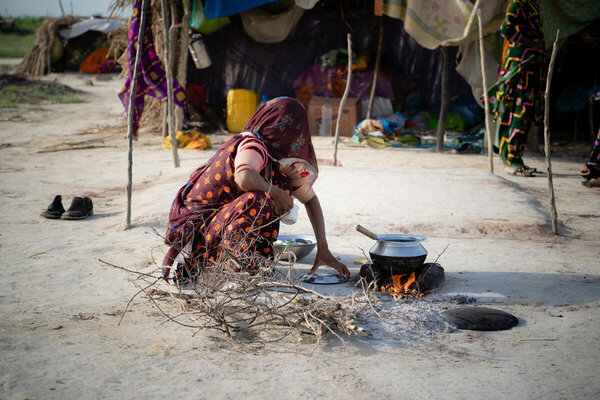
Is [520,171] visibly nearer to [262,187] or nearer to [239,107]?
[262,187]

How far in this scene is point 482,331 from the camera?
2.50m

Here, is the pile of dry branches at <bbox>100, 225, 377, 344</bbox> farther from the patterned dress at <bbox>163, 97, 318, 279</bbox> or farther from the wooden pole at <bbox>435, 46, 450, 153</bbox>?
the wooden pole at <bbox>435, 46, 450, 153</bbox>

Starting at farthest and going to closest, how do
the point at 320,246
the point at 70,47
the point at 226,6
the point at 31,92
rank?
1. the point at 70,47
2. the point at 31,92
3. the point at 226,6
4. the point at 320,246

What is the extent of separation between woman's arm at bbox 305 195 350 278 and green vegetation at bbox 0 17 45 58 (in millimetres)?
23262

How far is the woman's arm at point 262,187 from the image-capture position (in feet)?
8.97

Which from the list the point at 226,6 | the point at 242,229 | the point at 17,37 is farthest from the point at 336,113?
the point at 17,37

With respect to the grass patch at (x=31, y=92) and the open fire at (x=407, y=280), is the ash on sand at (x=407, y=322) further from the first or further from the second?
the grass patch at (x=31, y=92)

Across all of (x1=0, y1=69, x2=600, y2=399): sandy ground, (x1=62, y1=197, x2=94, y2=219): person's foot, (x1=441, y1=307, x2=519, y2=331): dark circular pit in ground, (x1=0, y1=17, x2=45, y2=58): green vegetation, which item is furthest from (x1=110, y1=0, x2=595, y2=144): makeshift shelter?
(x1=0, y1=17, x2=45, y2=58): green vegetation

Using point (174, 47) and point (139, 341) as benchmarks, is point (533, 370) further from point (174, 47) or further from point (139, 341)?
point (174, 47)

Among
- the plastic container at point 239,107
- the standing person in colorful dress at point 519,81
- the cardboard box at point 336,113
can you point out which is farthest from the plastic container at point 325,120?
the standing person in colorful dress at point 519,81

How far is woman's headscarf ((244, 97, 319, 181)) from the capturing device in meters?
2.93

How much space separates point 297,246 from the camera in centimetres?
341

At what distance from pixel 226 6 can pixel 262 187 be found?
6338 millimetres

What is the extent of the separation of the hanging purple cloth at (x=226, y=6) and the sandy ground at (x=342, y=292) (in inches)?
126
